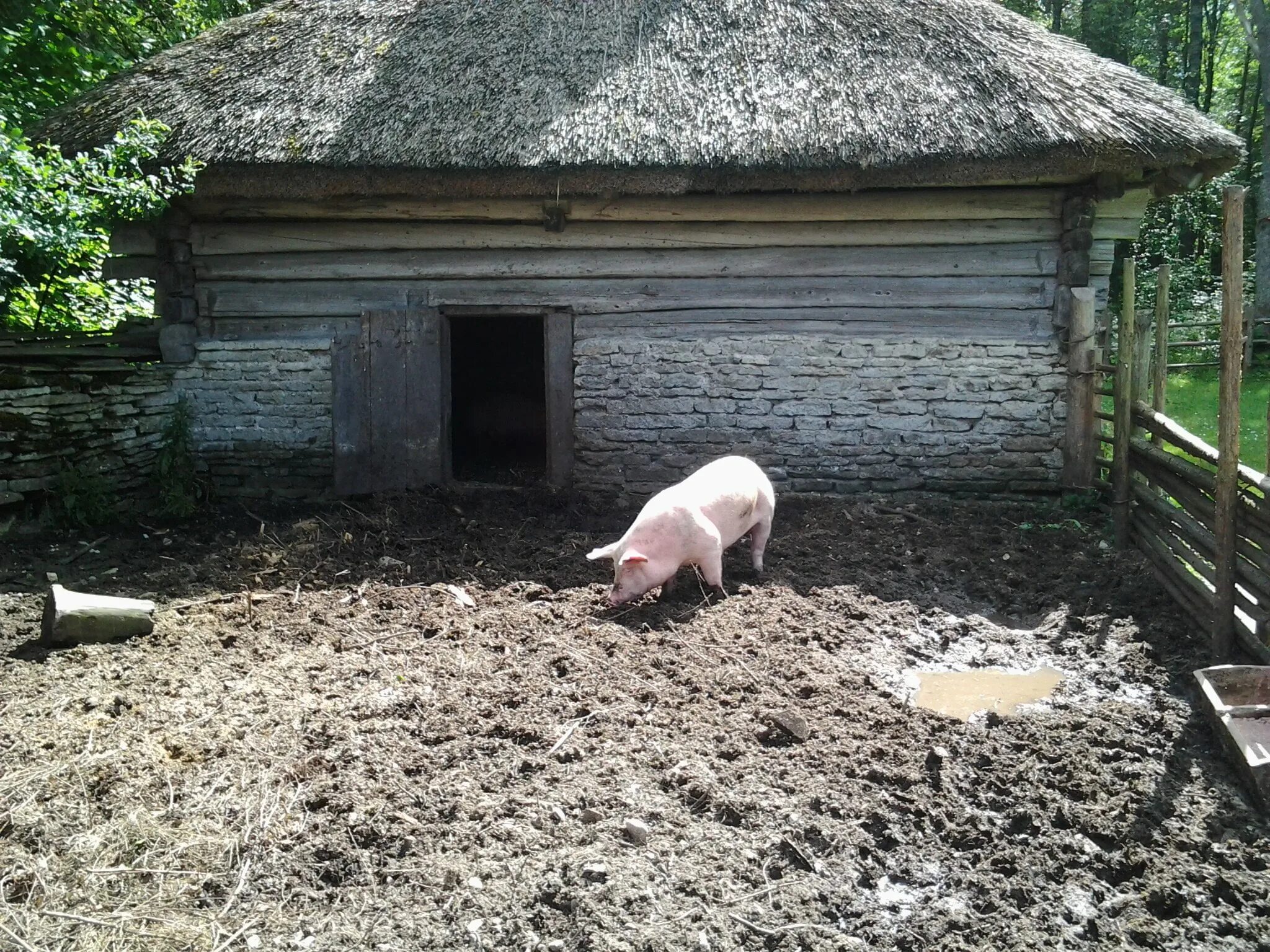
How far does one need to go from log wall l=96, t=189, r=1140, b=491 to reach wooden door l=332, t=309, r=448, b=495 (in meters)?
0.16

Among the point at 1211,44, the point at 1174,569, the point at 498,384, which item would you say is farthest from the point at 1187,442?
the point at 1211,44

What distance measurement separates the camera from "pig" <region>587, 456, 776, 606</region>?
491cm

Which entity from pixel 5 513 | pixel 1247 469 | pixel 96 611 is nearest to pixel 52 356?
pixel 5 513

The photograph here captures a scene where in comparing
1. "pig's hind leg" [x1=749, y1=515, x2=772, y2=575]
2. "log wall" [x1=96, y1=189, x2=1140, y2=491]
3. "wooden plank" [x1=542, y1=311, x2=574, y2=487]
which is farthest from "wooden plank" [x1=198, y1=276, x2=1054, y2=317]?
"pig's hind leg" [x1=749, y1=515, x2=772, y2=575]

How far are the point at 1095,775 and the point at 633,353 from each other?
189 inches

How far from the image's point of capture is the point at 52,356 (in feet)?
22.1

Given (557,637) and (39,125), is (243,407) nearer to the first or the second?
(39,125)

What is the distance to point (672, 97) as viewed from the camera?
717cm

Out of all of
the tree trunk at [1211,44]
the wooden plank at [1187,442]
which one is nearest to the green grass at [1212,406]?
the wooden plank at [1187,442]

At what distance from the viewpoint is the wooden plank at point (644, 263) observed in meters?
7.21

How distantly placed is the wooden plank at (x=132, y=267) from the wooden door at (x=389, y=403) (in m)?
1.64

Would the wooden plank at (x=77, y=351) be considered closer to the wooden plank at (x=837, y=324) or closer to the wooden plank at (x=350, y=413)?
the wooden plank at (x=350, y=413)

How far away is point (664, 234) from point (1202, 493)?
4.14 m

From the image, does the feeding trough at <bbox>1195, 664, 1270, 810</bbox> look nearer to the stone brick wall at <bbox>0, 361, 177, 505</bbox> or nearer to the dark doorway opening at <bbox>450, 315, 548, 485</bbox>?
the stone brick wall at <bbox>0, 361, 177, 505</bbox>
